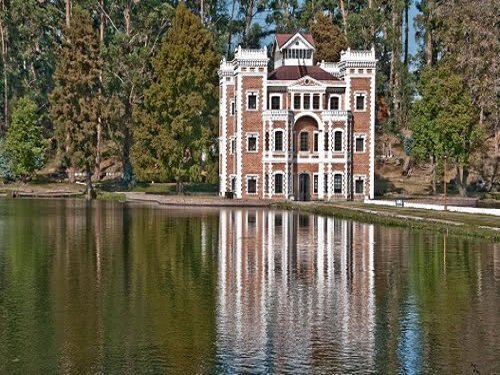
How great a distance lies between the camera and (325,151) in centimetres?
8481

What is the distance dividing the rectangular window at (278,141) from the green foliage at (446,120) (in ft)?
46.1

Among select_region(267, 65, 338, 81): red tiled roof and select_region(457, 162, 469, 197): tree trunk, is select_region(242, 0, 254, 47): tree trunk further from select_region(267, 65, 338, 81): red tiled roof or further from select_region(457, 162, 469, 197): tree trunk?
select_region(457, 162, 469, 197): tree trunk

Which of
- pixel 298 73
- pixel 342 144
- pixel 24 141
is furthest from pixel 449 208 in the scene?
pixel 24 141

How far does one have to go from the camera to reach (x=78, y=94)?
306ft

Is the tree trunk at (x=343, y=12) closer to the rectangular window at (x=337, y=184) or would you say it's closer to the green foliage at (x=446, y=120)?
the green foliage at (x=446, y=120)

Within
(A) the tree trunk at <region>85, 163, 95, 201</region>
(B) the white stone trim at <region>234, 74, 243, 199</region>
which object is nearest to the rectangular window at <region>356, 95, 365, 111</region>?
(B) the white stone trim at <region>234, 74, 243, 199</region>

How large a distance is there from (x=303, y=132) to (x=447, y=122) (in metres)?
14.2

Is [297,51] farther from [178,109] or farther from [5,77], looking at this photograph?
[5,77]

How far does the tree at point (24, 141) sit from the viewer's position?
326 feet

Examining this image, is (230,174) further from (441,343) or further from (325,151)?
(441,343)

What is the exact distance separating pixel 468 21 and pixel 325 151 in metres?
18.7

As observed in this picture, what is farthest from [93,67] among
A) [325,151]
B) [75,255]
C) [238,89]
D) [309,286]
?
[309,286]

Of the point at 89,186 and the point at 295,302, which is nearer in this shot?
the point at 295,302

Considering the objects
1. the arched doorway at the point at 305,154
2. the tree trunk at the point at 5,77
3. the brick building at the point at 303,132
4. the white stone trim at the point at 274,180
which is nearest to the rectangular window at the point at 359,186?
the brick building at the point at 303,132
